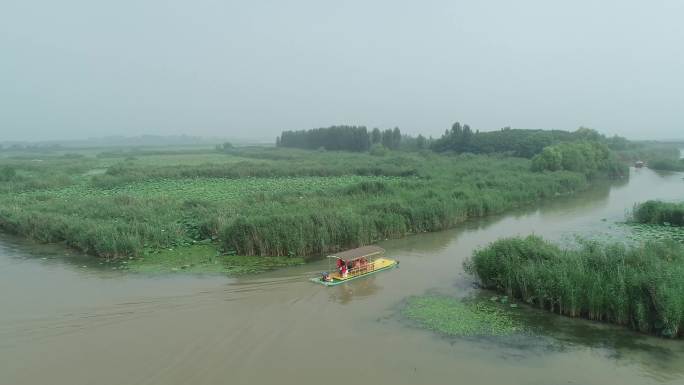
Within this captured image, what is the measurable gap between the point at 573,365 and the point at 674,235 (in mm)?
12643

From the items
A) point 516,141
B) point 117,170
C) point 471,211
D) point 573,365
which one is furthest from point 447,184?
point 516,141

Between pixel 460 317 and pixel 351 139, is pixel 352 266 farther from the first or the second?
pixel 351 139

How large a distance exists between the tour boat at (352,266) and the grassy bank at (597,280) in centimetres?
310

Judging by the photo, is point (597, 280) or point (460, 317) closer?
point (597, 280)

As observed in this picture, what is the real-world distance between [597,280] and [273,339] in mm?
7749

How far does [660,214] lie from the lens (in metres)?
20.7

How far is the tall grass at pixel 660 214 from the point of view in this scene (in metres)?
20.1

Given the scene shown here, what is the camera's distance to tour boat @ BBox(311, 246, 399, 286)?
13.5m

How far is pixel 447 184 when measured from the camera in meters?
29.3

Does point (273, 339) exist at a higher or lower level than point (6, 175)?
lower

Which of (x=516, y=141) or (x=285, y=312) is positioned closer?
(x=285, y=312)

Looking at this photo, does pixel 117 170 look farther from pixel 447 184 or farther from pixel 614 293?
pixel 614 293

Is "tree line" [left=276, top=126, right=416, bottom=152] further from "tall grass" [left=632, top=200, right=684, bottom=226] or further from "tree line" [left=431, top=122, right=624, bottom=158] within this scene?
"tall grass" [left=632, top=200, right=684, bottom=226]

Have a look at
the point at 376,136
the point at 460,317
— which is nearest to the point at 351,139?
the point at 376,136
